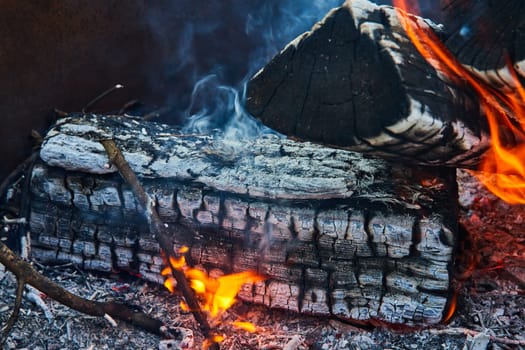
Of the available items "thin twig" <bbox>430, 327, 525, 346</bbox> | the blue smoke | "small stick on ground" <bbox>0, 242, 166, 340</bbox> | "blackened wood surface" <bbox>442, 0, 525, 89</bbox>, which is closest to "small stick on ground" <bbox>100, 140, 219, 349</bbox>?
"small stick on ground" <bbox>0, 242, 166, 340</bbox>

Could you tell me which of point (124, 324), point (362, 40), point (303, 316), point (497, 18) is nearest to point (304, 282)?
point (303, 316)

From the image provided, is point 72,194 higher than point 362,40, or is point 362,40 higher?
point 362,40

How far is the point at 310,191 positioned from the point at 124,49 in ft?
5.98

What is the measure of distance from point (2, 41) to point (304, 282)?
2088 mm

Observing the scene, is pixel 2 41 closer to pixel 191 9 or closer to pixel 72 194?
pixel 72 194

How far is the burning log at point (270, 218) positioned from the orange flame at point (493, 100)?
285 millimetres

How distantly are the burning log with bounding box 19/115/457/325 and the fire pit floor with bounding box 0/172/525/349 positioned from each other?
2.7 inches

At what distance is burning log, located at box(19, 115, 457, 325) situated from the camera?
224 centimetres

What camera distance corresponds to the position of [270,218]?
91.7 inches

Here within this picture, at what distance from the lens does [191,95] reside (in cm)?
376

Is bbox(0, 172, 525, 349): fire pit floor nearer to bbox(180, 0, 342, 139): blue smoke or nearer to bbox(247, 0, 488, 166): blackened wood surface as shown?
bbox(247, 0, 488, 166): blackened wood surface

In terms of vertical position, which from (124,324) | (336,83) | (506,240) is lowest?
(124,324)

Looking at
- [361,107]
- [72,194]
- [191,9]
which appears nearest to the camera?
[361,107]

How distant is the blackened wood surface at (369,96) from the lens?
6.01ft
